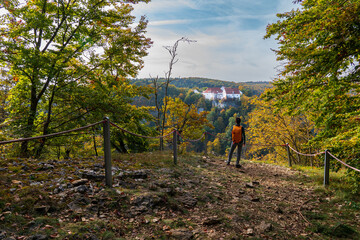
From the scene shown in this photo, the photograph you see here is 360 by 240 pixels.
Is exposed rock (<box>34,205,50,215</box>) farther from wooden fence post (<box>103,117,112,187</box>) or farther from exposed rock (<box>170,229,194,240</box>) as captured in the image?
exposed rock (<box>170,229,194,240</box>)

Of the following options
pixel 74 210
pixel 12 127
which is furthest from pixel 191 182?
pixel 12 127

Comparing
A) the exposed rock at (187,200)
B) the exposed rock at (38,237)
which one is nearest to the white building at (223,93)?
the exposed rock at (187,200)

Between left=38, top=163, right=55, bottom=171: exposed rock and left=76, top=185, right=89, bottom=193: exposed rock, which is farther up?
left=38, top=163, right=55, bottom=171: exposed rock

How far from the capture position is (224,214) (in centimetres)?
389

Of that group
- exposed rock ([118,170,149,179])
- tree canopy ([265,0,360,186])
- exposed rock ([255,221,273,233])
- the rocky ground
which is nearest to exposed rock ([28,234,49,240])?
the rocky ground

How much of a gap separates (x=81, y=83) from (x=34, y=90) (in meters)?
1.69

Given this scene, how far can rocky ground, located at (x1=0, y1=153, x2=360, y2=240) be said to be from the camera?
9.05ft

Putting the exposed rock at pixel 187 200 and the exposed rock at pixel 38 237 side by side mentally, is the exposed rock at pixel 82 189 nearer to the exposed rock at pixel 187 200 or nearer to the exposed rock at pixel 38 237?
the exposed rock at pixel 38 237

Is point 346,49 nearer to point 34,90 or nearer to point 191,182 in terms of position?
point 191,182

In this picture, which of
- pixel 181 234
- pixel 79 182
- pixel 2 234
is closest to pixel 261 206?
pixel 181 234

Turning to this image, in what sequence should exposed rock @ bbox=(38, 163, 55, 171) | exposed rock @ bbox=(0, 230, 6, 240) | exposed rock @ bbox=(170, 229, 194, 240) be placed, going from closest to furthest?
exposed rock @ bbox=(0, 230, 6, 240) → exposed rock @ bbox=(170, 229, 194, 240) → exposed rock @ bbox=(38, 163, 55, 171)

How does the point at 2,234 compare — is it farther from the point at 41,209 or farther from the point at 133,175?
the point at 133,175

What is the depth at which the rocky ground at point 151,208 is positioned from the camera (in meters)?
2.76

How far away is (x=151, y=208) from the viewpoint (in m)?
3.61
